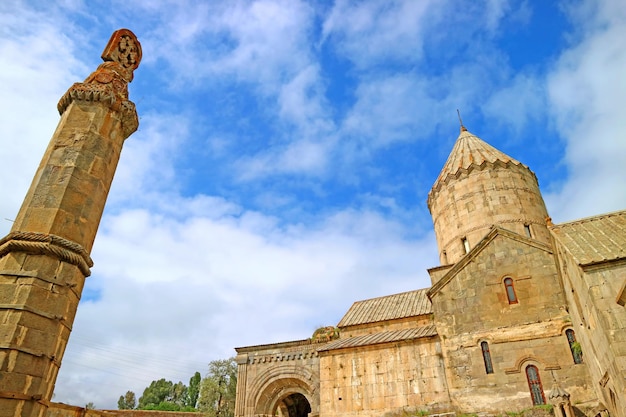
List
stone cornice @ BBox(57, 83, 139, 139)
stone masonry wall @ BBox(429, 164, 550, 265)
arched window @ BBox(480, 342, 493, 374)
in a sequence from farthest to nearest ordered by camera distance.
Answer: stone masonry wall @ BBox(429, 164, 550, 265) < arched window @ BBox(480, 342, 493, 374) < stone cornice @ BBox(57, 83, 139, 139)

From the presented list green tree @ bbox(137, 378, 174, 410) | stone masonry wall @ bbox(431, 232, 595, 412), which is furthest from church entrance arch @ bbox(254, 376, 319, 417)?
green tree @ bbox(137, 378, 174, 410)

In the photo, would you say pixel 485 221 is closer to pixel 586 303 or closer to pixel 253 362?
pixel 586 303

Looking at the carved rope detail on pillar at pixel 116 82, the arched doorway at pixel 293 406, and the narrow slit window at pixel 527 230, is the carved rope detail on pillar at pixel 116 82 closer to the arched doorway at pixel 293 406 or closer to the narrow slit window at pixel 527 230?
the narrow slit window at pixel 527 230

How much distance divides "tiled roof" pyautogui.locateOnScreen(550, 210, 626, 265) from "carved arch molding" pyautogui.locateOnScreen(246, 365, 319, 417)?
10642 mm

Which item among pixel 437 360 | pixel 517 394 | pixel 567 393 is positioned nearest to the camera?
pixel 567 393

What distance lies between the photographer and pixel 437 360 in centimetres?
1288

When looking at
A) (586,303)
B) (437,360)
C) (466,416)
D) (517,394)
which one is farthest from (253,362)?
(586,303)

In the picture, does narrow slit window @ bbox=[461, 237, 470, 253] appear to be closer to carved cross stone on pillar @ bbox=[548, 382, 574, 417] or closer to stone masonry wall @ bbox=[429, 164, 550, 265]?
stone masonry wall @ bbox=[429, 164, 550, 265]

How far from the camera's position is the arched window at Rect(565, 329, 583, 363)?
1102 centimetres

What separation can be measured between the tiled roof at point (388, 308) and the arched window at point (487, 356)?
365 cm

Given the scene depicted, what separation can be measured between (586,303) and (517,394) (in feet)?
12.2

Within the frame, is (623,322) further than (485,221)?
No

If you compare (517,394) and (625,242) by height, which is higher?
(625,242)

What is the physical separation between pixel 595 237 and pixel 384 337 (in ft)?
25.2
